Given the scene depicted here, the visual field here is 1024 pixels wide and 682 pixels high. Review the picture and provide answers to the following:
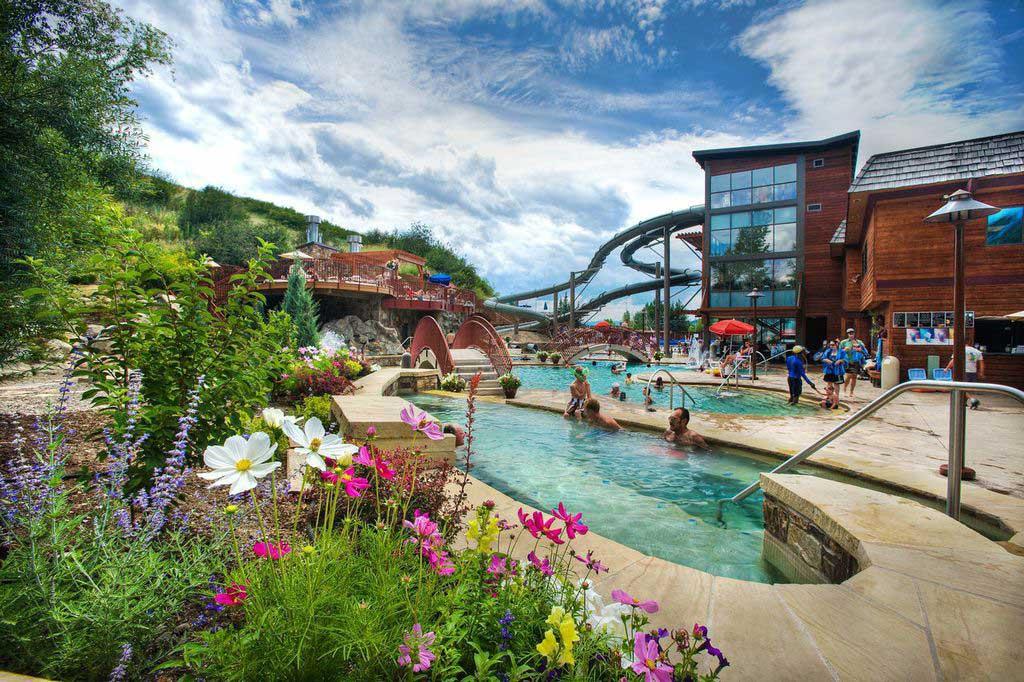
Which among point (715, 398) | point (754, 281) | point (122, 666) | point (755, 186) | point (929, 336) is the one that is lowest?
point (715, 398)

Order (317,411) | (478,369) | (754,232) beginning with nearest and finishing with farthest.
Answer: (317,411) < (478,369) < (754,232)

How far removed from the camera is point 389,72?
271 inches

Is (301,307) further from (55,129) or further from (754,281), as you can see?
(754,281)

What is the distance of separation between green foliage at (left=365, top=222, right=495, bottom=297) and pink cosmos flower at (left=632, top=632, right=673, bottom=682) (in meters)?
50.5

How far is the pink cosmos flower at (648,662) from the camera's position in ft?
3.55

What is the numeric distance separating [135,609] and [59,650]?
31 centimetres

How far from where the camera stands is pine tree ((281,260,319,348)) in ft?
55.2

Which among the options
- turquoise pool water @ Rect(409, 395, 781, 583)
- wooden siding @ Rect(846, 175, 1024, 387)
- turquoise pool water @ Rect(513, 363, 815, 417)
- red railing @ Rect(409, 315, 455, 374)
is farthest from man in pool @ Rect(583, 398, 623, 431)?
wooden siding @ Rect(846, 175, 1024, 387)

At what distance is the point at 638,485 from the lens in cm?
595

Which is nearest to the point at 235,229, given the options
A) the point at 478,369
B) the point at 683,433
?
the point at 478,369

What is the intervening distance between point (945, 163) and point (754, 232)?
1644cm

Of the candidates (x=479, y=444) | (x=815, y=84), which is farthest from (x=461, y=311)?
(x=815, y=84)

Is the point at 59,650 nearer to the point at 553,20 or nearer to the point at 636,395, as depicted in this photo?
the point at 553,20

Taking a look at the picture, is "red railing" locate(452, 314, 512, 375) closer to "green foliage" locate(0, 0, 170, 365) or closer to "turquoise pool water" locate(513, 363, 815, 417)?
"turquoise pool water" locate(513, 363, 815, 417)
